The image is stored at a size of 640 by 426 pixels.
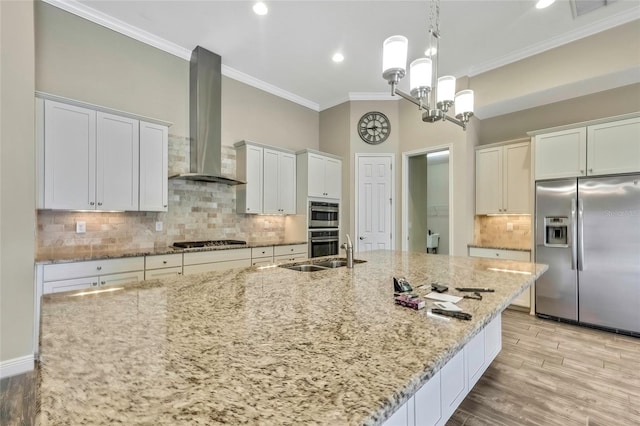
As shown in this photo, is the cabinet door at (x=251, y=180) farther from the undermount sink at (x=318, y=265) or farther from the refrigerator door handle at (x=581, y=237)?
the refrigerator door handle at (x=581, y=237)

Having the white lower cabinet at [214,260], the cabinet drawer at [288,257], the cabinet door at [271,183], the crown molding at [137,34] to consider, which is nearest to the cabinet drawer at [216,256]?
the white lower cabinet at [214,260]

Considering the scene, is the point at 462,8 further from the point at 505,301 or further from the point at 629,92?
the point at 505,301

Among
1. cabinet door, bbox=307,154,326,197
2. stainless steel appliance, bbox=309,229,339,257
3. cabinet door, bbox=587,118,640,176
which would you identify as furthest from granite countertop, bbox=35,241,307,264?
cabinet door, bbox=587,118,640,176

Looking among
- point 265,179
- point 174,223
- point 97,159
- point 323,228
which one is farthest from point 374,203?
point 97,159

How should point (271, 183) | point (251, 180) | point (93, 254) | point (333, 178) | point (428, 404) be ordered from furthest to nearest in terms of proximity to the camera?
point (333, 178), point (271, 183), point (251, 180), point (93, 254), point (428, 404)

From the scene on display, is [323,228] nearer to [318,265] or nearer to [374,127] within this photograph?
[374,127]

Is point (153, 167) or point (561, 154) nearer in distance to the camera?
point (153, 167)

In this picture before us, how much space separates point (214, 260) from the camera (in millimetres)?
3393

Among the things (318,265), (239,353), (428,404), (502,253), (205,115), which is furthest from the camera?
(502,253)

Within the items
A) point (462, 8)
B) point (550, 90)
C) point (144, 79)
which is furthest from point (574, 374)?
point (144, 79)

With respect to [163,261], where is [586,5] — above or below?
above

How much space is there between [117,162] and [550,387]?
420cm

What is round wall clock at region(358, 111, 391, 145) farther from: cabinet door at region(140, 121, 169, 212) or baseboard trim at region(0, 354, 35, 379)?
baseboard trim at region(0, 354, 35, 379)

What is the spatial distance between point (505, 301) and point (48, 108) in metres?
3.68
